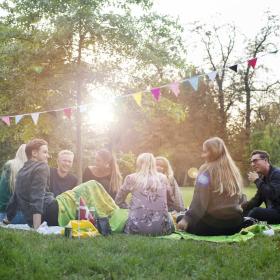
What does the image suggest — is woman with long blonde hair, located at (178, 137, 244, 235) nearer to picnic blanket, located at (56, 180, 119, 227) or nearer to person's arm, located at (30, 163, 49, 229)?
picnic blanket, located at (56, 180, 119, 227)

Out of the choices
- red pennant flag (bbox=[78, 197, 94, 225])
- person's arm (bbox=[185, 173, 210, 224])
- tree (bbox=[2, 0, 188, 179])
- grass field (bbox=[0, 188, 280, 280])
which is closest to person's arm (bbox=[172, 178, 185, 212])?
person's arm (bbox=[185, 173, 210, 224])

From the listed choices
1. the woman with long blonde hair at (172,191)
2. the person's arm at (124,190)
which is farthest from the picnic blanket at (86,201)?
the woman with long blonde hair at (172,191)

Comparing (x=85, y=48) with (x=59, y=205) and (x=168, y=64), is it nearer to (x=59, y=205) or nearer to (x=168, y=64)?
(x=168, y=64)

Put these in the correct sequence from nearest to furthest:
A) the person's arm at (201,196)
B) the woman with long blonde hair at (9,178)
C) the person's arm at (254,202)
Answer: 1. the person's arm at (201,196)
2. the woman with long blonde hair at (9,178)
3. the person's arm at (254,202)

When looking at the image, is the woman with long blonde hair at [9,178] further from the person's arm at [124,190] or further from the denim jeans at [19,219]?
the person's arm at [124,190]

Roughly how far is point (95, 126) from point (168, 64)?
860cm

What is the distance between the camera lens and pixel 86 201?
21.5 ft

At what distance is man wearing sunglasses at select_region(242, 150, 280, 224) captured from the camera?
6.97 meters

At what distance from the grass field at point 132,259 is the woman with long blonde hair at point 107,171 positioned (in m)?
2.09

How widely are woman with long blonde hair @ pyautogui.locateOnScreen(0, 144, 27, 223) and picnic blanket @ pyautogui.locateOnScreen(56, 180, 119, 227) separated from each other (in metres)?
0.88

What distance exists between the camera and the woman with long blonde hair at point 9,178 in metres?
6.96

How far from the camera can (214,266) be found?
444 cm

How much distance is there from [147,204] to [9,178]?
7.19 ft

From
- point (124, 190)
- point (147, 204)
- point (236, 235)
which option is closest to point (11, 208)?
point (124, 190)
